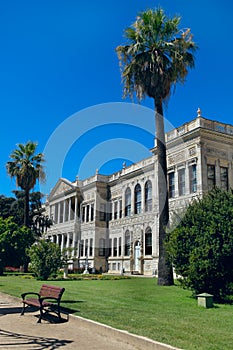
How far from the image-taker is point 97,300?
42.6ft

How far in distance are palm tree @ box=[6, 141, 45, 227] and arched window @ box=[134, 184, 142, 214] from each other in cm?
1008

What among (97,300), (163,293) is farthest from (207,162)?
(97,300)

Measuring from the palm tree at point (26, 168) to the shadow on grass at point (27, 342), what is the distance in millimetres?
30348

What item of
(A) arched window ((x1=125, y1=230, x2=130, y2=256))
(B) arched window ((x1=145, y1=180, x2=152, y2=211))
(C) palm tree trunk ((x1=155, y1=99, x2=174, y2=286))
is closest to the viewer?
(C) palm tree trunk ((x1=155, y1=99, x2=174, y2=286))

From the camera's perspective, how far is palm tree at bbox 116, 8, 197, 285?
2005 centimetres

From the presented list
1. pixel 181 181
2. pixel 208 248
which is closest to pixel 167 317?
pixel 208 248

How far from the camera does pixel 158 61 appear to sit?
65.1ft

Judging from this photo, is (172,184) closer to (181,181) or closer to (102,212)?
(181,181)

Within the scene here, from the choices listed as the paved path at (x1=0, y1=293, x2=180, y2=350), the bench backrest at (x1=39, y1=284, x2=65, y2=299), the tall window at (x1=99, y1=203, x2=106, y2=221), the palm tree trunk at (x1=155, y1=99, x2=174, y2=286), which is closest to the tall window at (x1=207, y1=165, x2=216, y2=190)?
the palm tree trunk at (x1=155, y1=99, x2=174, y2=286)

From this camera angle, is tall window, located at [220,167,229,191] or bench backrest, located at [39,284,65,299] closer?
bench backrest, located at [39,284,65,299]

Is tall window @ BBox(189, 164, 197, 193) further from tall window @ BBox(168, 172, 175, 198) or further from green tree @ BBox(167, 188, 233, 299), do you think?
green tree @ BBox(167, 188, 233, 299)

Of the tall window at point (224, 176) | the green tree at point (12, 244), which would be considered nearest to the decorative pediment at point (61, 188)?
the green tree at point (12, 244)

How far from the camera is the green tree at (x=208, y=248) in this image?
1326cm

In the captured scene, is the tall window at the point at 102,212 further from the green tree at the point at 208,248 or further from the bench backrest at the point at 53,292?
the bench backrest at the point at 53,292
